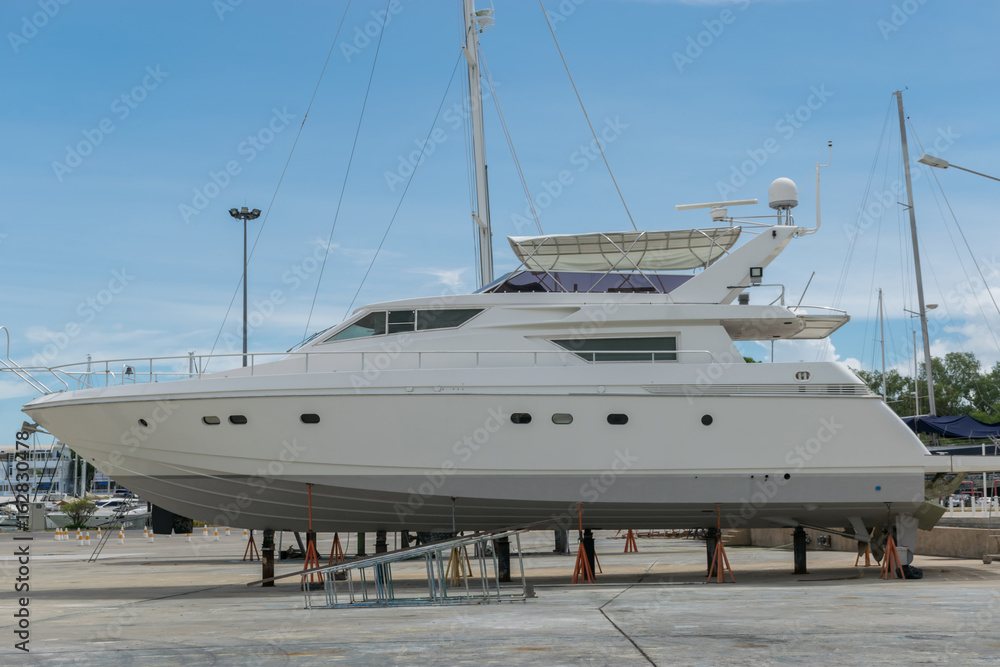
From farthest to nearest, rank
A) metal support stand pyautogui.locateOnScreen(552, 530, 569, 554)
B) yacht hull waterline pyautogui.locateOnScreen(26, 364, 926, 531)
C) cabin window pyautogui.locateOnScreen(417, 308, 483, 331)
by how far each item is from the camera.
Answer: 1. metal support stand pyautogui.locateOnScreen(552, 530, 569, 554)
2. cabin window pyautogui.locateOnScreen(417, 308, 483, 331)
3. yacht hull waterline pyautogui.locateOnScreen(26, 364, 926, 531)

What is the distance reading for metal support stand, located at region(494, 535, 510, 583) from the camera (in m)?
12.7

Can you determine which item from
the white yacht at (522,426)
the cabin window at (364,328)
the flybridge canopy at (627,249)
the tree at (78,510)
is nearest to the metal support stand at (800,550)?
the white yacht at (522,426)

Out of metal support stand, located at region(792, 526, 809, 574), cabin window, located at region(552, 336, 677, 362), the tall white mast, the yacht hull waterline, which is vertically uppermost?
the tall white mast

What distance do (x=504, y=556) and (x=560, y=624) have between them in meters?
5.28

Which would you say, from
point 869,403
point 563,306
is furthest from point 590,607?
point 869,403

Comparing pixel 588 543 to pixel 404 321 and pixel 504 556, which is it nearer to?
pixel 504 556

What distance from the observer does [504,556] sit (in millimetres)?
12867

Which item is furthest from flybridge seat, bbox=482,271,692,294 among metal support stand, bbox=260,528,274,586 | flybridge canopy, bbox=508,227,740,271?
metal support stand, bbox=260,528,274,586

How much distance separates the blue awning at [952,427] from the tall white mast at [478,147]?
28.2 ft

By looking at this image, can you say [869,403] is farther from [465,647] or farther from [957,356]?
[957,356]

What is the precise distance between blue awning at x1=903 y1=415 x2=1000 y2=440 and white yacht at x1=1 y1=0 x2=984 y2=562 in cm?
476

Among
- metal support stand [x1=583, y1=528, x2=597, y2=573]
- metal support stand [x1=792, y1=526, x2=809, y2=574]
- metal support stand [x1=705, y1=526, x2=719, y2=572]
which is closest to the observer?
metal support stand [x1=583, y1=528, x2=597, y2=573]

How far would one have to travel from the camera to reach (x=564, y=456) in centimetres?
1195

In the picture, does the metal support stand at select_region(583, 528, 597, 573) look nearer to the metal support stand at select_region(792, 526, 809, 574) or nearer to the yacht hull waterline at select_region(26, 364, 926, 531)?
the yacht hull waterline at select_region(26, 364, 926, 531)
